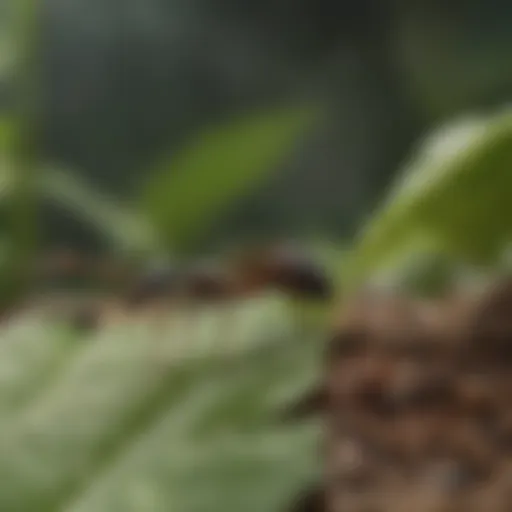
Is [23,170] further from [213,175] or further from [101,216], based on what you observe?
[213,175]

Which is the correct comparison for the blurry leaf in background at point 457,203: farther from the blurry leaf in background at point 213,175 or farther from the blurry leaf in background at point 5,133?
the blurry leaf in background at point 213,175

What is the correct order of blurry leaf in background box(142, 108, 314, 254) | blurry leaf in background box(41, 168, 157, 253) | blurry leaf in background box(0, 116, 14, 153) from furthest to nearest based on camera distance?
blurry leaf in background box(142, 108, 314, 254) → blurry leaf in background box(41, 168, 157, 253) → blurry leaf in background box(0, 116, 14, 153)

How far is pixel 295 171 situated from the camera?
5.22ft

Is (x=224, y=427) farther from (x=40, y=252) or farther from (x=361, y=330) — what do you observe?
(x=40, y=252)

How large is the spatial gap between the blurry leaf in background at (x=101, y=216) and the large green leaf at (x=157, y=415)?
9.8 inches

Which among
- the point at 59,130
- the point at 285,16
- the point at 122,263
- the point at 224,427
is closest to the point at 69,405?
the point at 224,427

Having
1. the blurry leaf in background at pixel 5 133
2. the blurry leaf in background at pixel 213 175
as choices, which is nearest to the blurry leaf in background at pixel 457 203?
the blurry leaf in background at pixel 5 133

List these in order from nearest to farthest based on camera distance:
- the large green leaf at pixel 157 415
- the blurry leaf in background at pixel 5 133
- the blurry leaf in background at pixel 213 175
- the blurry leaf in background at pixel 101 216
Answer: the large green leaf at pixel 157 415 < the blurry leaf in background at pixel 5 133 < the blurry leaf in background at pixel 101 216 < the blurry leaf in background at pixel 213 175

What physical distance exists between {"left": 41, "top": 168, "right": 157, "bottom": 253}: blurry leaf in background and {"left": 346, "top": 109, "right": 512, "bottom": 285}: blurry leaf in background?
1.08ft

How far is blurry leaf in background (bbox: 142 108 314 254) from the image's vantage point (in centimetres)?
100

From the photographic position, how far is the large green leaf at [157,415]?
1.43 feet

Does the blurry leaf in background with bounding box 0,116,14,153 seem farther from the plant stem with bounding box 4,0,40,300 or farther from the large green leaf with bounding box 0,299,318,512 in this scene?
the large green leaf with bounding box 0,299,318,512

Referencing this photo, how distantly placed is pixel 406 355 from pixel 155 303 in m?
0.21

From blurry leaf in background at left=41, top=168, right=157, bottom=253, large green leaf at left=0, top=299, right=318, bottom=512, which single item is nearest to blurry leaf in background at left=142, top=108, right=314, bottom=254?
blurry leaf in background at left=41, top=168, right=157, bottom=253
